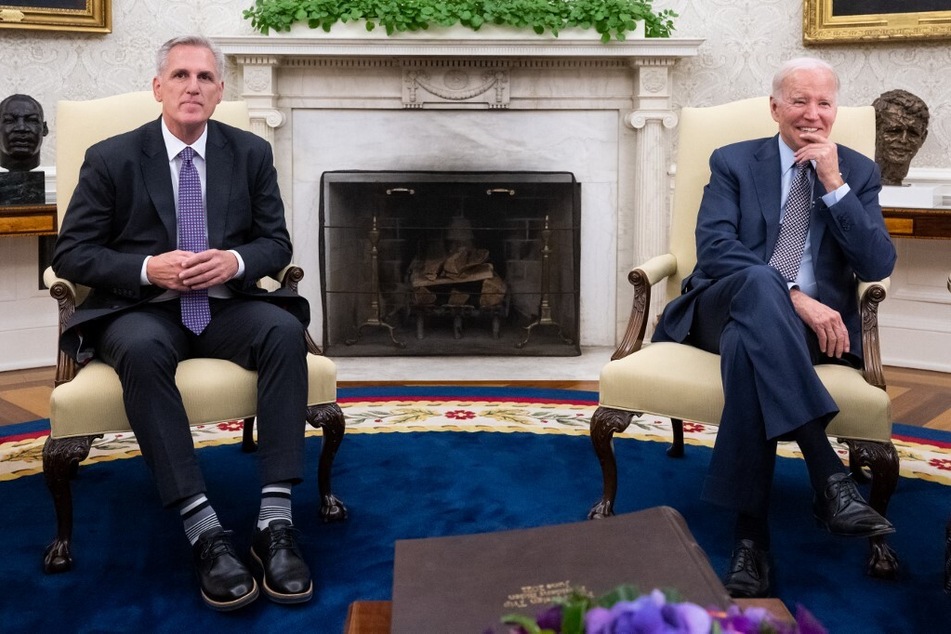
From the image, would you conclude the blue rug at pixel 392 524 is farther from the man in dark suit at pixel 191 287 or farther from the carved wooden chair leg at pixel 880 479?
the man in dark suit at pixel 191 287

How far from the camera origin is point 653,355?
254cm

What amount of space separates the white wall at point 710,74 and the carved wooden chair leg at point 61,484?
8.66 feet

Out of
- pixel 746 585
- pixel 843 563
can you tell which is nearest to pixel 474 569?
pixel 746 585

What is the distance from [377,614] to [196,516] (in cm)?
108

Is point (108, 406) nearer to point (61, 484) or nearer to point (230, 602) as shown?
point (61, 484)

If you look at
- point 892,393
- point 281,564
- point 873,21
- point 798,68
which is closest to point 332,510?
point 281,564

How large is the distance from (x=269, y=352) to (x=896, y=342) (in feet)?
11.5

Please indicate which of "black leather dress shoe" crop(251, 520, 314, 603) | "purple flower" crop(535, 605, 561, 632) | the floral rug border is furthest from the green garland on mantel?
"purple flower" crop(535, 605, 561, 632)

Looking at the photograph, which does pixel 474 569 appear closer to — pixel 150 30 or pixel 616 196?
pixel 616 196

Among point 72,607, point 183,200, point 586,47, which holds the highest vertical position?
point 586,47

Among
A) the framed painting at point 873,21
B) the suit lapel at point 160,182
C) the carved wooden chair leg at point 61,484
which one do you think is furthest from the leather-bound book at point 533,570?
the framed painting at point 873,21

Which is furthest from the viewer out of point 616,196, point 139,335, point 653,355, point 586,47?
point 616,196

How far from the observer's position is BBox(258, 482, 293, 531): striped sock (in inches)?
89.9

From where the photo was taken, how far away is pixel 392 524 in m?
2.60
